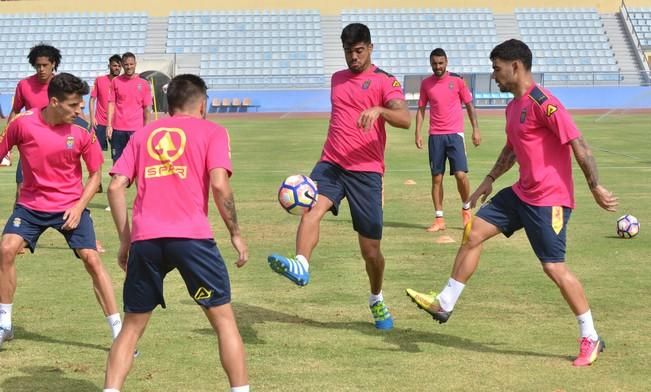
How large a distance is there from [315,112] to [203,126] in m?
45.6

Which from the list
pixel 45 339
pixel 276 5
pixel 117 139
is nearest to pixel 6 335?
pixel 45 339

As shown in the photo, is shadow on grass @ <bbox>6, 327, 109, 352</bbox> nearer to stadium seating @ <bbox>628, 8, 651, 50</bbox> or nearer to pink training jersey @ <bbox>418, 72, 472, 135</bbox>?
pink training jersey @ <bbox>418, 72, 472, 135</bbox>

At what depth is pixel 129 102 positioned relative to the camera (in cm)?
1741

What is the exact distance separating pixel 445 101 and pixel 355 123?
21.0 feet

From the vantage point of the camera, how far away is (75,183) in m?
7.93

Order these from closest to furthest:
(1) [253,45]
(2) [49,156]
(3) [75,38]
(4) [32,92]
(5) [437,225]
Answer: (2) [49,156] < (4) [32,92] < (5) [437,225] < (1) [253,45] < (3) [75,38]

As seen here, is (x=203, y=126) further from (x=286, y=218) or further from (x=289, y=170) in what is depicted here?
(x=289, y=170)

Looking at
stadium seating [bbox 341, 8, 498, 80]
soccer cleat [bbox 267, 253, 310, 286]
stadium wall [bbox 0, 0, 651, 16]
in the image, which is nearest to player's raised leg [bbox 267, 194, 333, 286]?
soccer cleat [bbox 267, 253, 310, 286]

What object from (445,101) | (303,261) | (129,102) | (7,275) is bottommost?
(7,275)

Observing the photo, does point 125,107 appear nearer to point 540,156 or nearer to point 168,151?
point 540,156

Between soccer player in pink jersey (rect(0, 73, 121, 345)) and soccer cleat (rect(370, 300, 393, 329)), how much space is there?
2.13 meters

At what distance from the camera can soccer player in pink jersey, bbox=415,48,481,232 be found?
14625 millimetres

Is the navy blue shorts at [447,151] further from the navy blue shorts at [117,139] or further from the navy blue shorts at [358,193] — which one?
the navy blue shorts at [358,193]

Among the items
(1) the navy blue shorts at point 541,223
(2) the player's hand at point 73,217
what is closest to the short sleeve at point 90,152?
(2) the player's hand at point 73,217
